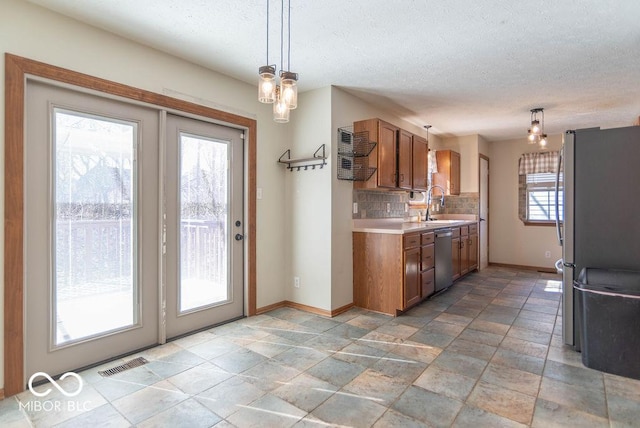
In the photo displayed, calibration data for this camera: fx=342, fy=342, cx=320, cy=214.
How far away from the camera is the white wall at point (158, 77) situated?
6.99 ft

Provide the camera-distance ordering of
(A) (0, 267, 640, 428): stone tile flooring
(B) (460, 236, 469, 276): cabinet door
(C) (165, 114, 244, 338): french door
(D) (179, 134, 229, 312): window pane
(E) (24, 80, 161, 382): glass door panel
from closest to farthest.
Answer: (A) (0, 267, 640, 428): stone tile flooring, (E) (24, 80, 161, 382): glass door panel, (C) (165, 114, 244, 338): french door, (D) (179, 134, 229, 312): window pane, (B) (460, 236, 469, 276): cabinet door

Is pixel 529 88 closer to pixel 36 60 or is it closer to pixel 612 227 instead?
pixel 612 227

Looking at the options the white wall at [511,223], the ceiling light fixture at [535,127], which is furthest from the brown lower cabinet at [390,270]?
the white wall at [511,223]

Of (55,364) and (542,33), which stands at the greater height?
(542,33)

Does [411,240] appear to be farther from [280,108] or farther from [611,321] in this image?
[280,108]

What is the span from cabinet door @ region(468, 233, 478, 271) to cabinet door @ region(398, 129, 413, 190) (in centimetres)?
195

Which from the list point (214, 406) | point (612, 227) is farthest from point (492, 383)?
point (214, 406)

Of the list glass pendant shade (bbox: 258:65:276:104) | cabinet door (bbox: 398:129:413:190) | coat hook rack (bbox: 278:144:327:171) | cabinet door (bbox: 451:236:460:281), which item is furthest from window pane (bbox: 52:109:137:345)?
cabinet door (bbox: 451:236:460:281)

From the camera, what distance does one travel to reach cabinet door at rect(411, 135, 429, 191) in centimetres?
453

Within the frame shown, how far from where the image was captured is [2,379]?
206 cm

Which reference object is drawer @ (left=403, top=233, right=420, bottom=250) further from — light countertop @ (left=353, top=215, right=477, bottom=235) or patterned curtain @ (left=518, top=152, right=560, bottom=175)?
patterned curtain @ (left=518, top=152, right=560, bottom=175)

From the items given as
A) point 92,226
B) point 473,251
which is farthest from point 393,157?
point 92,226

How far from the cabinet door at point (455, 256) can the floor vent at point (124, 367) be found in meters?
3.92

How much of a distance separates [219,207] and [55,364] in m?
1.70
